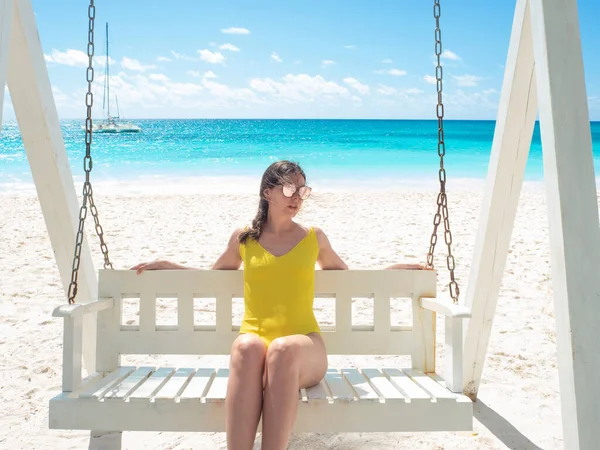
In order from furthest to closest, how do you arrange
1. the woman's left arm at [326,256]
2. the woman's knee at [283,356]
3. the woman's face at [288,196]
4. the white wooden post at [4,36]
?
the woman's left arm at [326,256]
the woman's face at [288,196]
the woman's knee at [283,356]
the white wooden post at [4,36]

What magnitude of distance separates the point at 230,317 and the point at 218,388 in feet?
1.66

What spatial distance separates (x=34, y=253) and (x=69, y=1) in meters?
26.5

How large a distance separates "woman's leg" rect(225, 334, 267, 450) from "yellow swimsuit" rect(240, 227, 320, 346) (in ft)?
0.80

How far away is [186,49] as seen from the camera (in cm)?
4972

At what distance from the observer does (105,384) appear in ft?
7.58

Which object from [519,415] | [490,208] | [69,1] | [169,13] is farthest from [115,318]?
[169,13]

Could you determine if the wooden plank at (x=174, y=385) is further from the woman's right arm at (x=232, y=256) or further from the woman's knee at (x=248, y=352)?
the woman's right arm at (x=232, y=256)

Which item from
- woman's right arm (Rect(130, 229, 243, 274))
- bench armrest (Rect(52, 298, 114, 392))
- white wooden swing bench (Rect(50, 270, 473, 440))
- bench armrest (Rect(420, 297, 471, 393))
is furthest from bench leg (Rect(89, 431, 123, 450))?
bench armrest (Rect(420, 297, 471, 393))

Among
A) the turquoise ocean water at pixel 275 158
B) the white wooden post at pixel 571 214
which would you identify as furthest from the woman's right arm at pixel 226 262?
the turquoise ocean water at pixel 275 158

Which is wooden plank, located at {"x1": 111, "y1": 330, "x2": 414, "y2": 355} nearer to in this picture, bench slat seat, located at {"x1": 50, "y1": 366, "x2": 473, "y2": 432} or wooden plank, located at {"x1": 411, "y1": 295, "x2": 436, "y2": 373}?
wooden plank, located at {"x1": 411, "y1": 295, "x2": 436, "y2": 373}

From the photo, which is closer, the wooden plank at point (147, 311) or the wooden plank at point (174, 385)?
the wooden plank at point (174, 385)

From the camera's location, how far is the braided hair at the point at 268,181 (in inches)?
100

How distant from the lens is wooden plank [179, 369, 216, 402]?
6.92 feet

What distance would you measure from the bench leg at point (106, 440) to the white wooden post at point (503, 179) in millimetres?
1782
